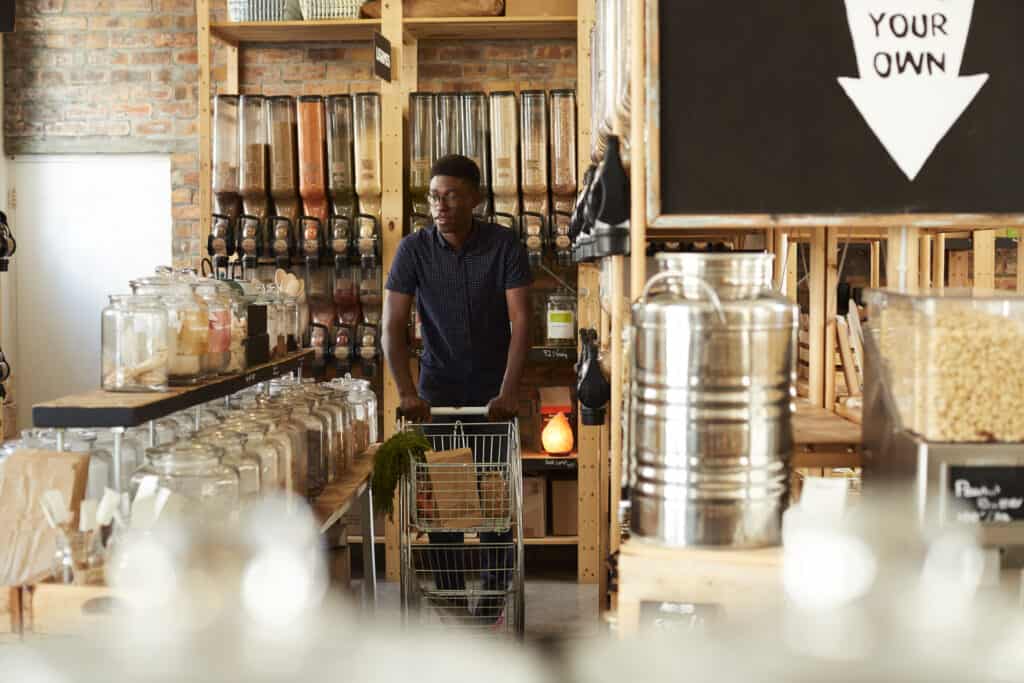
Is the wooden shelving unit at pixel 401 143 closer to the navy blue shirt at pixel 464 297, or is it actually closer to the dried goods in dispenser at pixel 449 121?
the dried goods in dispenser at pixel 449 121

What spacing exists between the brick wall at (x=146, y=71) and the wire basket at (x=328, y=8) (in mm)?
451

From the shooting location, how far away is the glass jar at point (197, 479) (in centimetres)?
235

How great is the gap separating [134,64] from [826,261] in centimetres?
409

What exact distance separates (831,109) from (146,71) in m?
4.59

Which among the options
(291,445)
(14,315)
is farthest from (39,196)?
(291,445)

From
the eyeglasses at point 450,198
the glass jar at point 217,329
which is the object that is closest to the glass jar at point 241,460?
the glass jar at point 217,329

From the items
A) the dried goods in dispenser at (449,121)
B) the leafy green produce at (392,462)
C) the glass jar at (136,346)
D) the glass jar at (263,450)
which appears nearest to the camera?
the glass jar at (136,346)

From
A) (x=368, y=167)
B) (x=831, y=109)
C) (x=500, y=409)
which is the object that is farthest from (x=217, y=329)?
(x=368, y=167)

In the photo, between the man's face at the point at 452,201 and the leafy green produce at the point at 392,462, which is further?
the man's face at the point at 452,201

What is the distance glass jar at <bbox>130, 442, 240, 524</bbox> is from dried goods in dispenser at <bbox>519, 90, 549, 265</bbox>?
9.39ft

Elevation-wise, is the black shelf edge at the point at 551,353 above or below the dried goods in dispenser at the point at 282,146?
below

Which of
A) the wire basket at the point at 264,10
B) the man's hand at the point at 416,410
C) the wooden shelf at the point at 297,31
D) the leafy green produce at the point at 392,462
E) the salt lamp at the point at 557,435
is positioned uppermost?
the wire basket at the point at 264,10

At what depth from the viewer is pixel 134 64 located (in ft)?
19.1

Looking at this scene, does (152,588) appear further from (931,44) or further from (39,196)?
(39,196)
